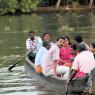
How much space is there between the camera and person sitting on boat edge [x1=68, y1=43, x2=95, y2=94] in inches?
481

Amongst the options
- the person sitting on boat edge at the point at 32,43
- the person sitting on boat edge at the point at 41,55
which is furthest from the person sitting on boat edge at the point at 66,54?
the person sitting on boat edge at the point at 32,43

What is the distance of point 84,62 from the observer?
1227 cm

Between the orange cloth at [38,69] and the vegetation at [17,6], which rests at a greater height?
the orange cloth at [38,69]

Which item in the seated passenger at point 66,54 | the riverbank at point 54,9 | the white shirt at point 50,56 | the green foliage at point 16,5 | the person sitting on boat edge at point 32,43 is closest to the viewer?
the white shirt at point 50,56

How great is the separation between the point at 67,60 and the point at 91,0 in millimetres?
43382

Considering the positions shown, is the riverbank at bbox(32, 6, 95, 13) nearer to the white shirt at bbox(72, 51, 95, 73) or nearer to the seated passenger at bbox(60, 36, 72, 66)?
the seated passenger at bbox(60, 36, 72, 66)

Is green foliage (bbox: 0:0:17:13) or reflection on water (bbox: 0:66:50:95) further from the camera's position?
green foliage (bbox: 0:0:17:13)

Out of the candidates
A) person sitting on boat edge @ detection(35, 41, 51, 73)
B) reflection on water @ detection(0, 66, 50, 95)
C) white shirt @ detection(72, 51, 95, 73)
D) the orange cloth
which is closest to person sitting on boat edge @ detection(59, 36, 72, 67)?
person sitting on boat edge @ detection(35, 41, 51, 73)

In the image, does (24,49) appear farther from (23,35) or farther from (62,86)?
(62,86)

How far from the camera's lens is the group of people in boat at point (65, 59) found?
12.3 meters

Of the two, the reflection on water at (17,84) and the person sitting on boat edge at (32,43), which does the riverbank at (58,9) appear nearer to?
the person sitting on boat edge at (32,43)

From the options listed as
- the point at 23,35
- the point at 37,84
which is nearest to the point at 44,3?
the point at 23,35

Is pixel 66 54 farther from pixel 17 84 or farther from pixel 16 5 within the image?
pixel 16 5

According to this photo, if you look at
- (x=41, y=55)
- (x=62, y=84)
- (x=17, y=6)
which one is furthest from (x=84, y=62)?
(x=17, y=6)
